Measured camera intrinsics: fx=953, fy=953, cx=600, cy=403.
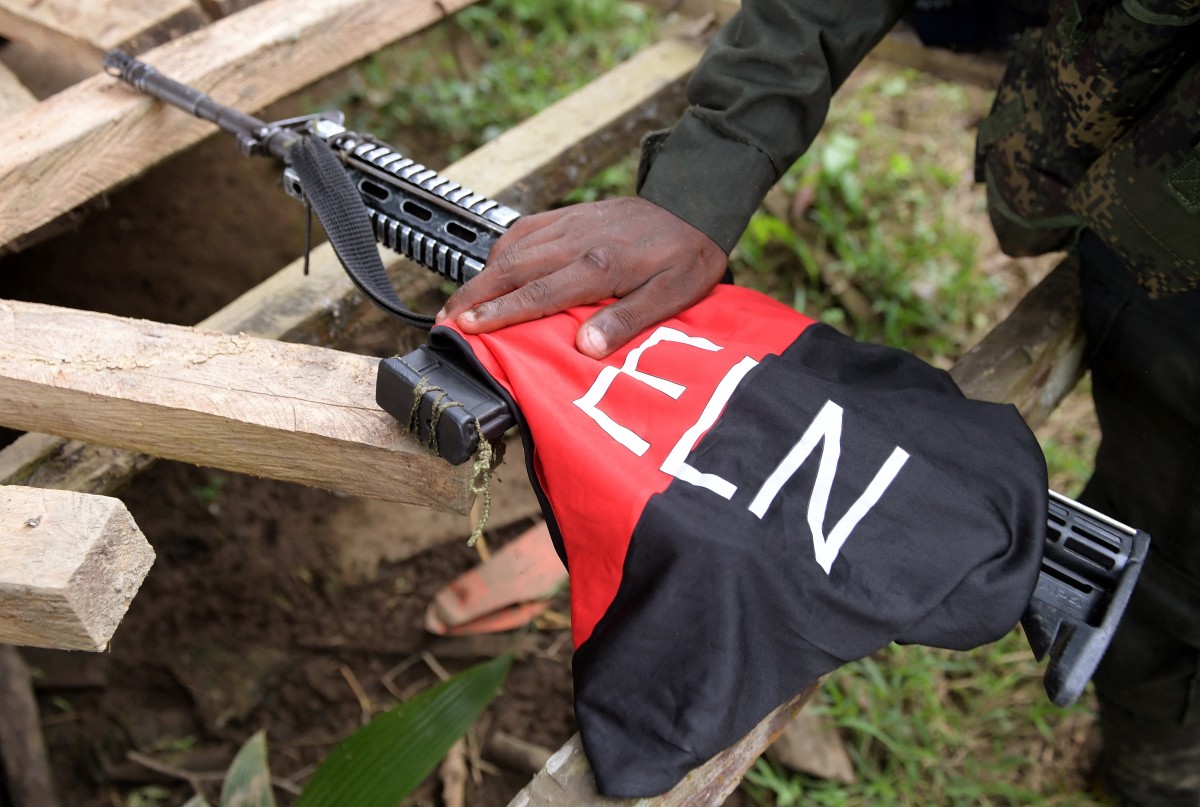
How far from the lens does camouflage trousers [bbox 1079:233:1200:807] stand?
64.8 inches

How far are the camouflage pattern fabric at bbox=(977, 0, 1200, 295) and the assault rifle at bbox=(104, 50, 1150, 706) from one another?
1.55ft

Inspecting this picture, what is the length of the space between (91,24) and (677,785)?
1878 millimetres

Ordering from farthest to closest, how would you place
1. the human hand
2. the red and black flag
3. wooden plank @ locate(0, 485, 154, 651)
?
the human hand
the red and black flag
wooden plank @ locate(0, 485, 154, 651)

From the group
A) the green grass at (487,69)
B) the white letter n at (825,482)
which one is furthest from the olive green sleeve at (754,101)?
the green grass at (487,69)

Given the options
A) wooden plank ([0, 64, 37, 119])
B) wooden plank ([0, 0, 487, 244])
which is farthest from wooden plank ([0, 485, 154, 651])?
wooden plank ([0, 64, 37, 119])

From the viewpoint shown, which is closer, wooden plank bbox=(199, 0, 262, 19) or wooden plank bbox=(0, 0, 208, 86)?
wooden plank bbox=(0, 0, 208, 86)

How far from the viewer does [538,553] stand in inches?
96.0

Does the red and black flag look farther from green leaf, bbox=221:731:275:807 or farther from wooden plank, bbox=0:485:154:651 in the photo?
green leaf, bbox=221:731:275:807

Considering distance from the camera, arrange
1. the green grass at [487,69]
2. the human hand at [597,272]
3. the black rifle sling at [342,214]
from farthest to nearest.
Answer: the green grass at [487,69]
the black rifle sling at [342,214]
the human hand at [597,272]

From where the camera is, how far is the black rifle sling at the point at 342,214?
1463mm

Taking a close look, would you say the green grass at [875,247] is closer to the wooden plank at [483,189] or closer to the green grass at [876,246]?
the green grass at [876,246]

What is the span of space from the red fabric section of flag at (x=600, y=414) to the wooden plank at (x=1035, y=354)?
1.81 feet

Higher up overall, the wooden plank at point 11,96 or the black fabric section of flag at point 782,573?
the wooden plank at point 11,96

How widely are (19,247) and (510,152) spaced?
3.30ft
